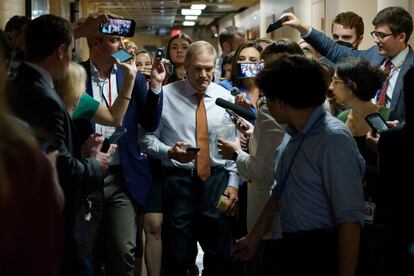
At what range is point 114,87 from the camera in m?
4.34

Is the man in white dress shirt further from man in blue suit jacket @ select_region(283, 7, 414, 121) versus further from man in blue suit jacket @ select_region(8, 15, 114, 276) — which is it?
man in blue suit jacket @ select_region(8, 15, 114, 276)

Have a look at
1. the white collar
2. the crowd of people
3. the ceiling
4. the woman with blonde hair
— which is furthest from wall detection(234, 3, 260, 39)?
the white collar

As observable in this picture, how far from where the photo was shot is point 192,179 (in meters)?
4.42

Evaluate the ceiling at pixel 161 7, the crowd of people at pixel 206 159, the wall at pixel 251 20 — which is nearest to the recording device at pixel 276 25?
the crowd of people at pixel 206 159

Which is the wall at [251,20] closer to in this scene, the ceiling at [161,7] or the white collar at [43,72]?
the ceiling at [161,7]

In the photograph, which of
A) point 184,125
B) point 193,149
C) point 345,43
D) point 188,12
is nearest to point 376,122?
Result: point 193,149

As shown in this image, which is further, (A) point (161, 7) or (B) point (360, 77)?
(A) point (161, 7)

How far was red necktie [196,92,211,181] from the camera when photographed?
4418 millimetres

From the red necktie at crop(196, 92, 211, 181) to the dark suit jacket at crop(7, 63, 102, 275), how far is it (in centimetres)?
136

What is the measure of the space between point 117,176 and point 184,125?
1.77 ft

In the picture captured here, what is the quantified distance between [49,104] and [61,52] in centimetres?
33

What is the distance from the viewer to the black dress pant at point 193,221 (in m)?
4.40

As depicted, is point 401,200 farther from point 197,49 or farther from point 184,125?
point 197,49

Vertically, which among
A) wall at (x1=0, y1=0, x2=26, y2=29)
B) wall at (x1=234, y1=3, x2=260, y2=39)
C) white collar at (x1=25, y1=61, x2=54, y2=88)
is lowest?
white collar at (x1=25, y1=61, x2=54, y2=88)
